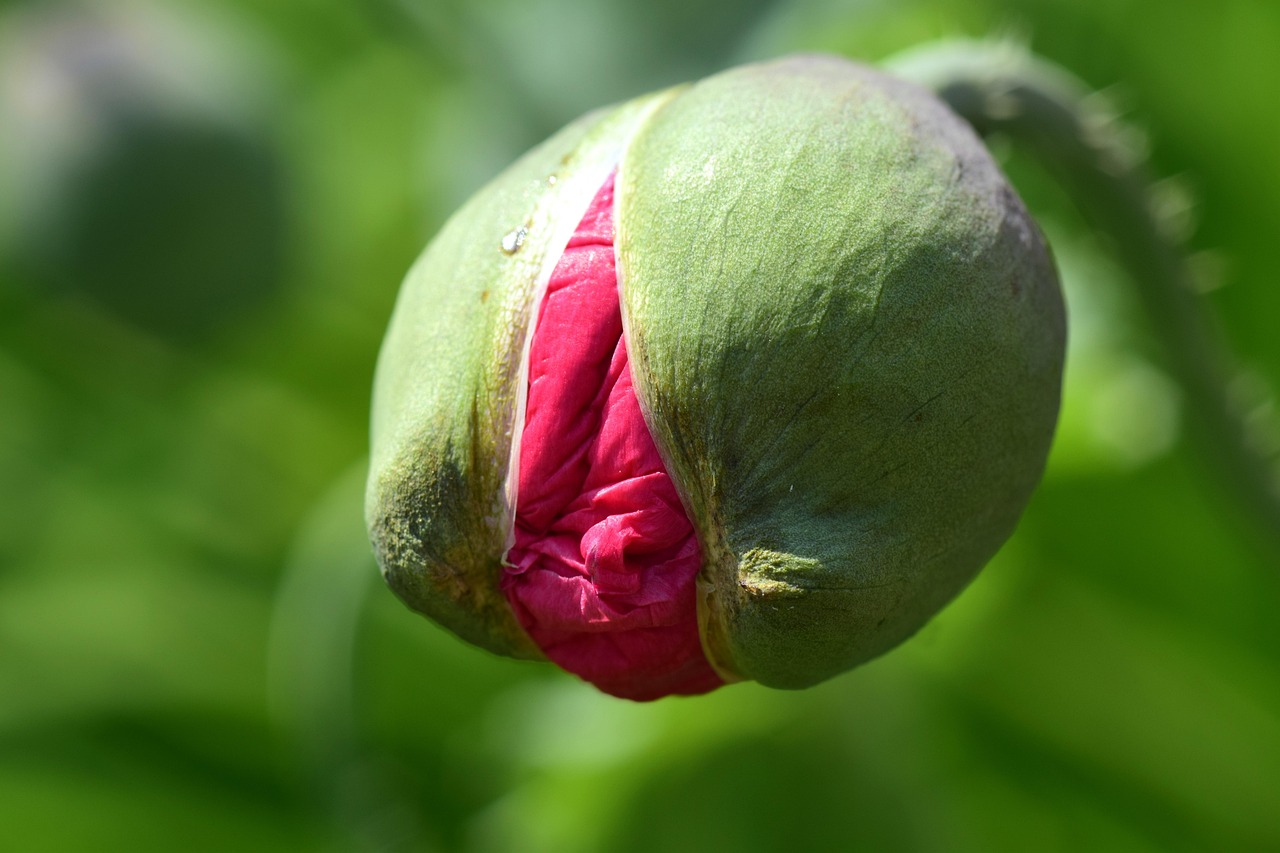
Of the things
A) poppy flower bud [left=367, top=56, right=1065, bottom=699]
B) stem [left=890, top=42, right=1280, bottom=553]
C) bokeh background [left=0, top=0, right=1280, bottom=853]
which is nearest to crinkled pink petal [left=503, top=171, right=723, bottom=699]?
poppy flower bud [left=367, top=56, right=1065, bottom=699]

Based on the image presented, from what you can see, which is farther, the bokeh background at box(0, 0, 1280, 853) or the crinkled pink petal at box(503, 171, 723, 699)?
the bokeh background at box(0, 0, 1280, 853)

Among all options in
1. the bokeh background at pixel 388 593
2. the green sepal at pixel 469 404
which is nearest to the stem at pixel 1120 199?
the bokeh background at pixel 388 593

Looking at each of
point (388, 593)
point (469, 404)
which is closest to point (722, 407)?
point (469, 404)

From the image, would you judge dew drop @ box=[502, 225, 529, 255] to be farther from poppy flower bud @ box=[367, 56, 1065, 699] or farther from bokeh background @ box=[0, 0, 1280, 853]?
bokeh background @ box=[0, 0, 1280, 853]

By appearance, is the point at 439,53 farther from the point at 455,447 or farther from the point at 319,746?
the point at 455,447

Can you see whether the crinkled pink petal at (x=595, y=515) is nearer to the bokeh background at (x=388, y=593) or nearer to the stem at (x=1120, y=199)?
the stem at (x=1120, y=199)

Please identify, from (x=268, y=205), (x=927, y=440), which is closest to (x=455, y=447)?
(x=927, y=440)
